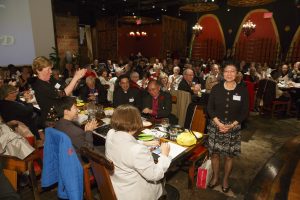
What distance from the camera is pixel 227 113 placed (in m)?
2.71

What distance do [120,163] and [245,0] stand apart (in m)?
6.20

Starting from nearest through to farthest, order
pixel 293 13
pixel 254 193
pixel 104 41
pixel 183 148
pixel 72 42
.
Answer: pixel 254 193 < pixel 183 148 < pixel 293 13 < pixel 72 42 < pixel 104 41

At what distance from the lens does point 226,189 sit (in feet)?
9.55

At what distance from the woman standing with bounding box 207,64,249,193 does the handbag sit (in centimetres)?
16

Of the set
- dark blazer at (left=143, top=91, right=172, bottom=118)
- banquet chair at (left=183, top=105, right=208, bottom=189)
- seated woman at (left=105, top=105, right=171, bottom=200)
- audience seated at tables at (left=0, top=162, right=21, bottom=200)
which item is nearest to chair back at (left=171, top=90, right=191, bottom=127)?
dark blazer at (left=143, top=91, right=172, bottom=118)

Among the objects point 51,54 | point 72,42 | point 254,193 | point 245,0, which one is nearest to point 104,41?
point 72,42

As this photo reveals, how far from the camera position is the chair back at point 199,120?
122 inches

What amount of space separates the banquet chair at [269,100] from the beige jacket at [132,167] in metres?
4.93

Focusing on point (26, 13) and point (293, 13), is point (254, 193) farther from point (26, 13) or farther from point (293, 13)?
point (293, 13)

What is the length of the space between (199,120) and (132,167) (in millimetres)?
1674

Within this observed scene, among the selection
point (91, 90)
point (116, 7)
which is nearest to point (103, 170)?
point (91, 90)

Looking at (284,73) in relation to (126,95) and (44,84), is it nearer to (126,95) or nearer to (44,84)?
(126,95)

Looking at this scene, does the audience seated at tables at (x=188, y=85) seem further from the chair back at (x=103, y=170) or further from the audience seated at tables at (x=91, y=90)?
the chair back at (x=103, y=170)

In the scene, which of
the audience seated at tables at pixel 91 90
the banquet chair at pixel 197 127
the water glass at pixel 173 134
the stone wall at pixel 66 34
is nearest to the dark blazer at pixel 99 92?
the audience seated at tables at pixel 91 90
